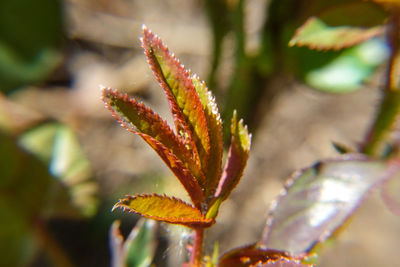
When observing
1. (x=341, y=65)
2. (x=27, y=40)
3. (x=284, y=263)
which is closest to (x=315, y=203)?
(x=284, y=263)

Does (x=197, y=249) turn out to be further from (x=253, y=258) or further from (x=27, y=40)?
(x=27, y=40)

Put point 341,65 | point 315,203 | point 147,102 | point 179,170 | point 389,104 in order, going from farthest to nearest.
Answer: point 147,102
point 341,65
point 389,104
point 315,203
point 179,170

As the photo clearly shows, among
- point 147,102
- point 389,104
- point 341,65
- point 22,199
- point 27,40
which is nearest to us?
point 389,104

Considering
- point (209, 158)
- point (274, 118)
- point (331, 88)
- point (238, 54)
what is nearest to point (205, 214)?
point (209, 158)

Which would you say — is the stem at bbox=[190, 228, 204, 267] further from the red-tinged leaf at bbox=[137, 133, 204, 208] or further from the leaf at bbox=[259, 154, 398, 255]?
the leaf at bbox=[259, 154, 398, 255]

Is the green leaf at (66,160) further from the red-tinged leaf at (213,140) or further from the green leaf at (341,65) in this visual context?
the red-tinged leaf at (213,140)

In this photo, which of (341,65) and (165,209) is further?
(341,65)

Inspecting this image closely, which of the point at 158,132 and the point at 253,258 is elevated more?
the point at 158,132

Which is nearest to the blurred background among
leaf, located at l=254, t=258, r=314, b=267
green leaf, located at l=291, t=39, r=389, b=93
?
green leaf, located at l=291, t=39, r=389, b=93
